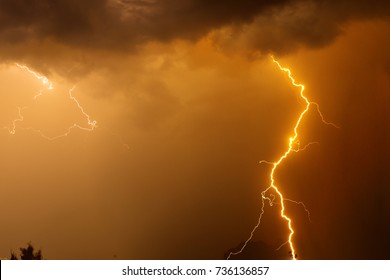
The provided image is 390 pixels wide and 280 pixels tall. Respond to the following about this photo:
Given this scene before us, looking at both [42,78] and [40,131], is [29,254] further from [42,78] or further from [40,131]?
[42,78]

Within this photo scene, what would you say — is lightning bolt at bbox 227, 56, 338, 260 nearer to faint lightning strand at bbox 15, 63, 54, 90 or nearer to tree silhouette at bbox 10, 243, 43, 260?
tree silhouette at bbox 10, 243, 43, 260

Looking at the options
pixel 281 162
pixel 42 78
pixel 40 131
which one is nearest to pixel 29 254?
pixel 40 131

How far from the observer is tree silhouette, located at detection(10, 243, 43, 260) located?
297 inches

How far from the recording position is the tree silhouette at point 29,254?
7.55 metres

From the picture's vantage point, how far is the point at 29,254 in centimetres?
768

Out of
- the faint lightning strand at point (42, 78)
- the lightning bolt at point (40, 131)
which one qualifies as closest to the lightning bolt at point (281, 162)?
the lightning bolt at point (40, 131)

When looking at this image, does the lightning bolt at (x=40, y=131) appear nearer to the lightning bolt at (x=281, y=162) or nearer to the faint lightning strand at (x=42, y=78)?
the faint lightning strand at (x=42, y=78)

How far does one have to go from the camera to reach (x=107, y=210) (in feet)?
26.6

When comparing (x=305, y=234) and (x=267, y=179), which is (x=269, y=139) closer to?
(x=267, y=179)
